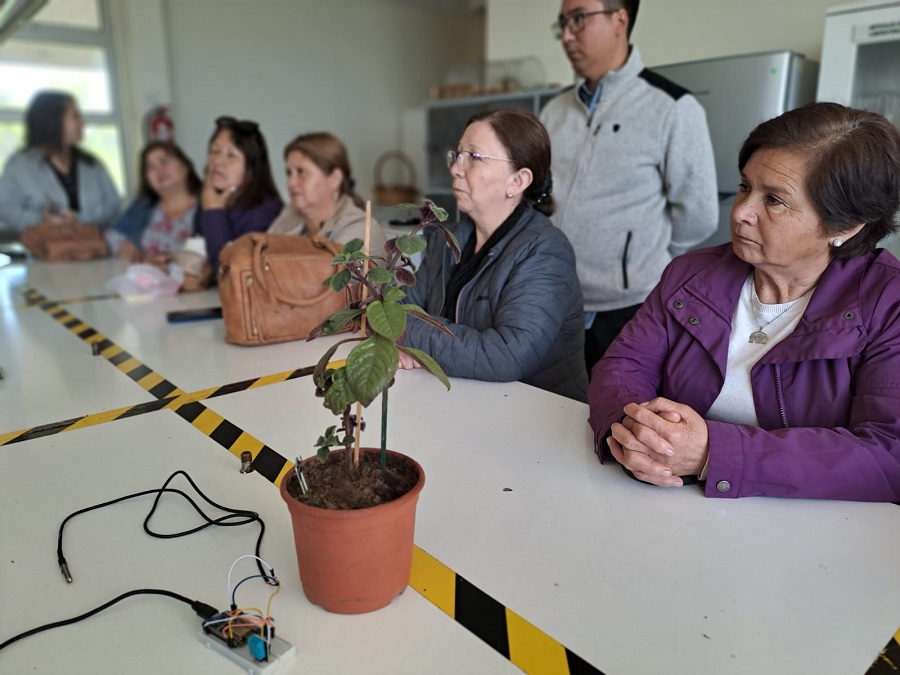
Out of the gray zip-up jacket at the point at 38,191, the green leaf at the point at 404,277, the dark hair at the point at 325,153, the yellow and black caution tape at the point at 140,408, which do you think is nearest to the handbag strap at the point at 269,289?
the yellow and black caution tape at the point at 140,408

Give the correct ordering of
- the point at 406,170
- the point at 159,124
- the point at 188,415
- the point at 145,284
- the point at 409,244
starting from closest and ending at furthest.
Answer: the point at 409,244 → the point at 188,415 → the point at 145,284 → the point at 159,124 → the point at 406,170

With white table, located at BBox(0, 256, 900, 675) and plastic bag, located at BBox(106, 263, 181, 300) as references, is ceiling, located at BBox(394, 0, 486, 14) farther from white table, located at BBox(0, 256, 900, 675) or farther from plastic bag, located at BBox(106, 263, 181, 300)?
white table, located at BBox(0, 256, 900, 675)

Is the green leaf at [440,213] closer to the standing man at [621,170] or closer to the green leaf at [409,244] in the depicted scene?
the green leaf at [409,244]

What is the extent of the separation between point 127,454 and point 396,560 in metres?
0.68

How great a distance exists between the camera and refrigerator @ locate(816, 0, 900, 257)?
2461 millimetres

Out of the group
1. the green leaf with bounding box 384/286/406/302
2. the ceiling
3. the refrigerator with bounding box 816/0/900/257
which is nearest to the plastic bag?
the green leaf with bounding box 384/286/406/302

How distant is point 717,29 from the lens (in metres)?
3.18

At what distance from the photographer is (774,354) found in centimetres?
114

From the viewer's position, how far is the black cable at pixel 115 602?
2.44 ft

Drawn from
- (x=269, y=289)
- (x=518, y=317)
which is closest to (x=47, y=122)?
(x=269, y=289)

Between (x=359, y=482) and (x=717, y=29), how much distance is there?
319cm

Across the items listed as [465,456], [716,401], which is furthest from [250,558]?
[716,401]

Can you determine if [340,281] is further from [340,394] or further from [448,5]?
[448,5]

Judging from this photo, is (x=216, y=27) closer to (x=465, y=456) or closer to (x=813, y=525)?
(x=465, y=456)
